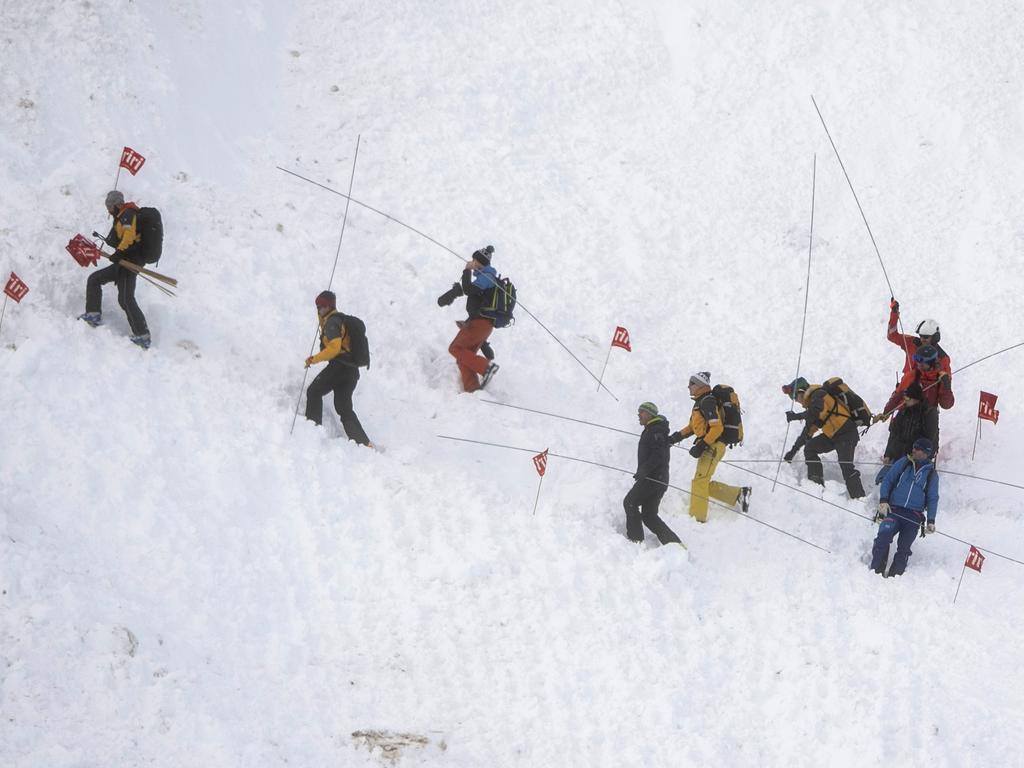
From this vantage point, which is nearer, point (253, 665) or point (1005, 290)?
point (253, 665)

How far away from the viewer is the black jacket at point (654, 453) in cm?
1021

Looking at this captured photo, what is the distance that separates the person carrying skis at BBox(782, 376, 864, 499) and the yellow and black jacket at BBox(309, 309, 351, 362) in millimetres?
5181

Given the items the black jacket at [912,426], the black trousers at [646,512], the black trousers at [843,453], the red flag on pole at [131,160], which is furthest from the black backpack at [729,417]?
the red flag on pole at [131,160]

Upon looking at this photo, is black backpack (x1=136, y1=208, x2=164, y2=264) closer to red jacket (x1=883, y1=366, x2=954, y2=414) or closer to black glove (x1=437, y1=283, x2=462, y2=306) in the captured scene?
black glove (x1=437, y1=283, x2=462, y2=306)

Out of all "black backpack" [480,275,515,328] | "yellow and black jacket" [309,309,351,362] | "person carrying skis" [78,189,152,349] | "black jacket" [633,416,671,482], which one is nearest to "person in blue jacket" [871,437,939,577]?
"black jacket" [633,416,671,482]

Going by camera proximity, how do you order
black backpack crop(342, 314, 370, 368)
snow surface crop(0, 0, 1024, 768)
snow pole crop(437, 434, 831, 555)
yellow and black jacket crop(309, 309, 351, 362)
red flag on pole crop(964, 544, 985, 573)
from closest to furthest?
snow surface crop(0, 0, 1024, 768) < red flag on pole crop(964, 544, 985, 573) < yellow and black jacket crop(309, 309, 351, 362) < black backpack crop(342, 314, 370, 368) < snow pole crop(437, 434, 831, 555)

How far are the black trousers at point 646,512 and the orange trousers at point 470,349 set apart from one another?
2823 millimetres

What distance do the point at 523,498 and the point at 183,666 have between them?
4.10m

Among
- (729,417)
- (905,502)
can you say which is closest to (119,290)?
(729,417)

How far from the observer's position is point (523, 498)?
10.6 m

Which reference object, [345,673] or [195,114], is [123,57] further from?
[345,673]

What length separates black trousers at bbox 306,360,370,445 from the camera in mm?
10391

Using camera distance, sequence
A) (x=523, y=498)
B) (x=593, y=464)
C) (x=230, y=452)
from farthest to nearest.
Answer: (x=593, y=464) → (x=523, y=498) → (x=230, y=452)

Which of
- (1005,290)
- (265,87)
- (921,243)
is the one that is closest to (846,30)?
(921,243)
